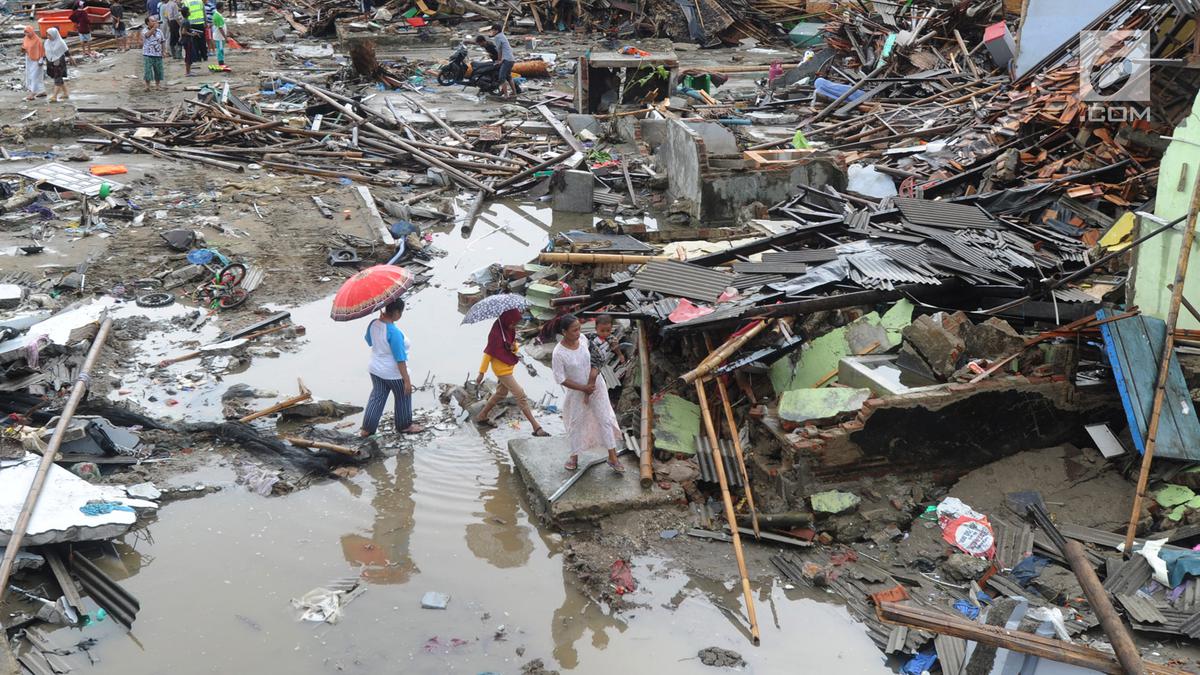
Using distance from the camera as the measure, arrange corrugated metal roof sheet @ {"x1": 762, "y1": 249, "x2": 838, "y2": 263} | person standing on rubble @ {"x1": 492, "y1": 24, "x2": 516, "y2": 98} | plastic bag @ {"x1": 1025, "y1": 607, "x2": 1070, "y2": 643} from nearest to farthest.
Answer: plastic bag @ {"x1": 1025, "y1": 607, "x2": 1070, "y2": 643} < corrugated metal roof sheet @ {"x1": 762, "y1": 249, "x2": 838, "y2": 263} < person standing on rubble @ {"x1": 492, "y1": 24, "x2": 516, "y2": 98}

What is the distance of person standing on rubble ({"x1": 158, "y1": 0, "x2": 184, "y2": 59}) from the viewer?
24.1 metres

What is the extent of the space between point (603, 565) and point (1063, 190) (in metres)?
7.96

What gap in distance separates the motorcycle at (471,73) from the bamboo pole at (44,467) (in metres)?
14.7

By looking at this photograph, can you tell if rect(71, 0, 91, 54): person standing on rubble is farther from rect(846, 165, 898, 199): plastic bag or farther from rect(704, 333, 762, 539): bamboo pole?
rect(704, 333, 762, 539): bamboo pole

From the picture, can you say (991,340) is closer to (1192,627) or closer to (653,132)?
(1192,627)

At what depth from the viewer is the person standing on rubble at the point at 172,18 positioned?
79.2 feet

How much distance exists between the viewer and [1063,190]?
1183 cm

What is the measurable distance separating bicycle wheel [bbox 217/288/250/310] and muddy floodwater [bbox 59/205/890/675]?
3.71 metres

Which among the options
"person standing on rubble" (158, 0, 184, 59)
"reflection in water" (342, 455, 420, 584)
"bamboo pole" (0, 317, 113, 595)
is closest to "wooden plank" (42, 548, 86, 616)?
"bamboo pole" (0, 317, 113, 595)

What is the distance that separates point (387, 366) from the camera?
8.36m

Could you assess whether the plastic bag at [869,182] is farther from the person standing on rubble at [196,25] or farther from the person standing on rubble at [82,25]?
the person standing on rubble at [82,25]

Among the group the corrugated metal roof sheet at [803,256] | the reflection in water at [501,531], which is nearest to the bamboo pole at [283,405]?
the reflection in water at [501,531]

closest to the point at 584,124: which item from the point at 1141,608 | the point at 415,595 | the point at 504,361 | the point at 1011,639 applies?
the point at 504,361

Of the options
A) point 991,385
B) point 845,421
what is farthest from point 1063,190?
point 845,421
